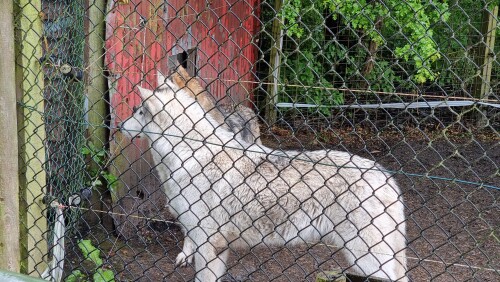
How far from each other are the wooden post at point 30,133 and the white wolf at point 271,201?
0.72 metres

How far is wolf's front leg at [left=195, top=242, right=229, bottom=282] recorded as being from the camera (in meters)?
4.37

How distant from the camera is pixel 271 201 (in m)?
4.24

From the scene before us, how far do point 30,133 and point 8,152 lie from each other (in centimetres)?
20

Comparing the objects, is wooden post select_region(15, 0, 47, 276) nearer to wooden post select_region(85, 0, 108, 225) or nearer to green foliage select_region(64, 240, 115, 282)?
green foliage select_region(64, 240, 115, 282)

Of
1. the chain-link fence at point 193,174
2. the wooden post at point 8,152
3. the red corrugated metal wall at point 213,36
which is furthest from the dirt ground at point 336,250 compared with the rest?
the red corrugated metal wall at point 213,36

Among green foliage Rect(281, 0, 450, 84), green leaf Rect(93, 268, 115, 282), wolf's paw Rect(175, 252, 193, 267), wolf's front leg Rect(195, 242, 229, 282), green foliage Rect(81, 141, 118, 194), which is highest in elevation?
green foliage Rect(281, 0, 450, 84)

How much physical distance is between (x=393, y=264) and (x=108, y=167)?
2649 mm

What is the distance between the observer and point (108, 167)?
209 inches

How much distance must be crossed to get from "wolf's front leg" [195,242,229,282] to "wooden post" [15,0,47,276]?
1.21 meters

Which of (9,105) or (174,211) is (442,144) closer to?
(174,211)

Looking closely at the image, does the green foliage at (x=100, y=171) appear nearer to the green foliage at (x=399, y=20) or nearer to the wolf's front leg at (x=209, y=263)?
the wolf's front leg at (x=209, y=263)

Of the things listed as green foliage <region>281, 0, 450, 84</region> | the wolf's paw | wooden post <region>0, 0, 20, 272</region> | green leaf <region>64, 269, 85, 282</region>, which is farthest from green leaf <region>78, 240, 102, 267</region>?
green foliage <region>281, 0, 450, 84</region>

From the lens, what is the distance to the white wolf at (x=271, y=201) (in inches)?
159

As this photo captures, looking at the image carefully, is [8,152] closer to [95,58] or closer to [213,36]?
[95,58]
